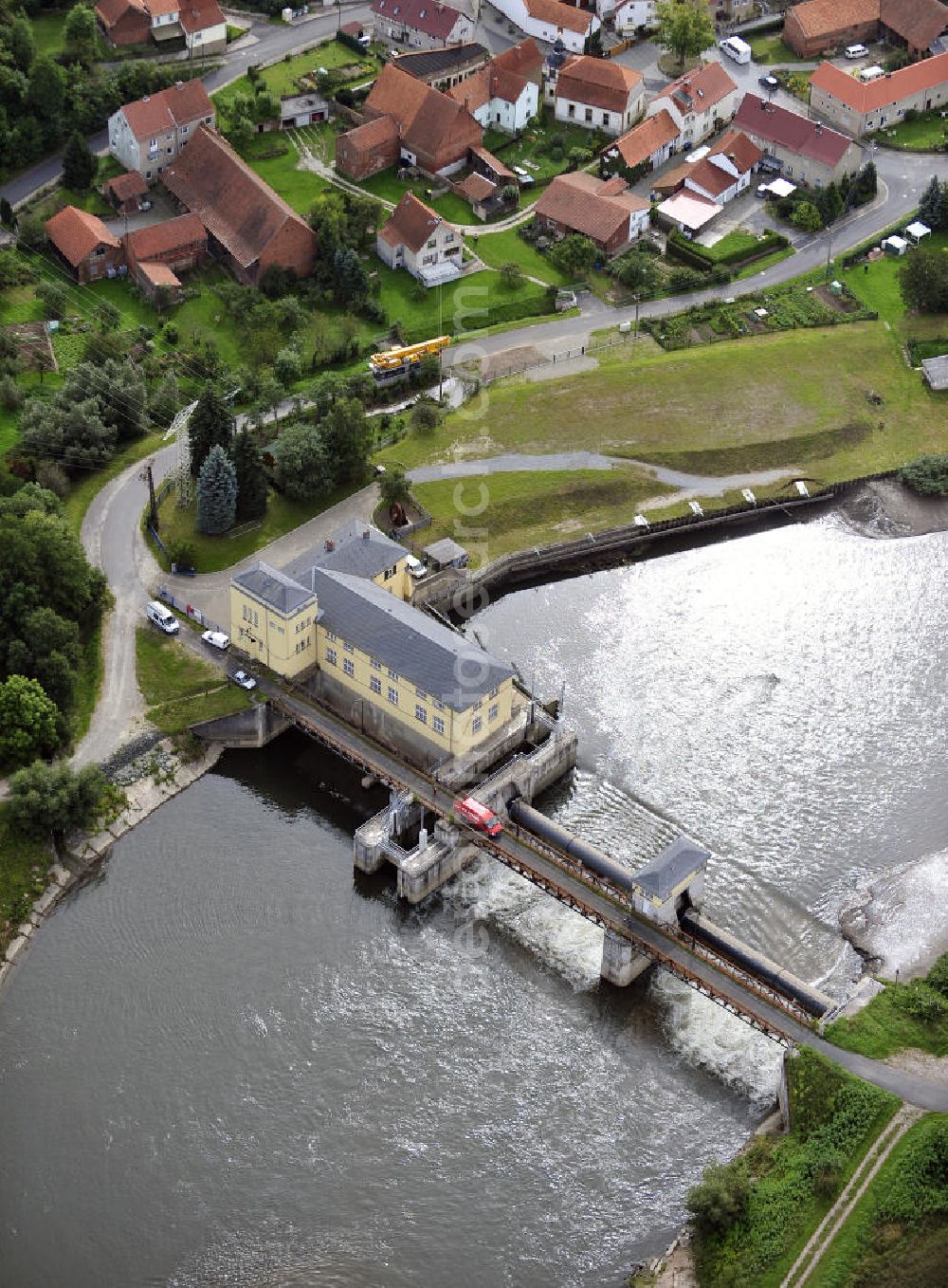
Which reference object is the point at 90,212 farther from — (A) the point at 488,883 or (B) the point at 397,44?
(A) the point at 488,883

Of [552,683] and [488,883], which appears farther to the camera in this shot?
[552,683]

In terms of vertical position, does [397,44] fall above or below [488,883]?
above

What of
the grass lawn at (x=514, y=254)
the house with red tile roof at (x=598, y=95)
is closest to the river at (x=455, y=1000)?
the grass lawn at (x=514, y=254)

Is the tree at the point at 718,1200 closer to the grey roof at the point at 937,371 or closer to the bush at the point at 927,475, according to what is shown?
the bush at the point at 927,475

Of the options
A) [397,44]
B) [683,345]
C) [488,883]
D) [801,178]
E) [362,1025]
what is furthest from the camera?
[397,44]

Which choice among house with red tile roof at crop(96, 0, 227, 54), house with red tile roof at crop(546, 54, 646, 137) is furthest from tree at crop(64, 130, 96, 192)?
house with red tile roof at crop(546, 54, 646, 137)

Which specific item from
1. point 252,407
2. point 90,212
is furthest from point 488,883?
point 90,212

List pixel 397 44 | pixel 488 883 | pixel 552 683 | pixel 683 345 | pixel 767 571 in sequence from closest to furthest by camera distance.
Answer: pixel 488 883
pixel 552 683
pixel 767 571
pixel 683 345
pixel 397 44
